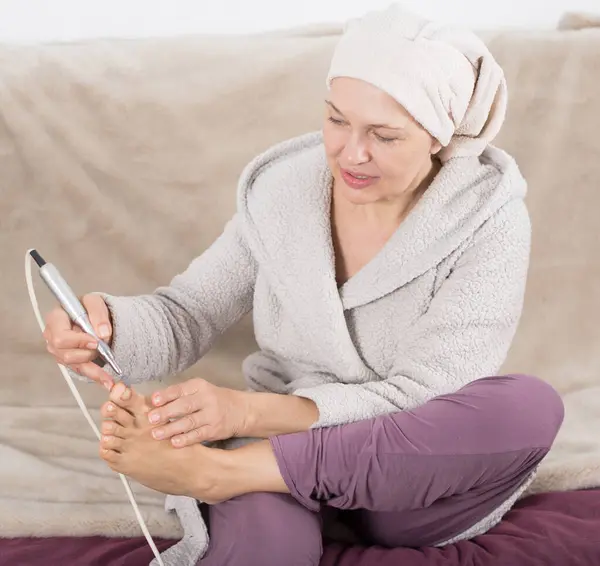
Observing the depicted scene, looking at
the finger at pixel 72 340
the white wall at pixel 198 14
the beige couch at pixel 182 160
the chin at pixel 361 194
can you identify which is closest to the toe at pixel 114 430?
the finger at pixel 72 340

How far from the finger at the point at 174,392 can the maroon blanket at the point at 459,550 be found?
24 cm

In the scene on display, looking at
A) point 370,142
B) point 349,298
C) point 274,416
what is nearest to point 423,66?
point 370,142

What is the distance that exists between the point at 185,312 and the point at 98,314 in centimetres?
15

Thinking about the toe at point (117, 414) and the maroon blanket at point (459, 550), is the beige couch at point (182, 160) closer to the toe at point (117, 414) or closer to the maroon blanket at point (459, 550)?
the maroon blanket at point (459, 550)

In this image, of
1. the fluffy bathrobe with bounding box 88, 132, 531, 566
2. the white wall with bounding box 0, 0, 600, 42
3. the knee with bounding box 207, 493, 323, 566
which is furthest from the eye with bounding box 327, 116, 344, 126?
the white wall with bounding box 0, 0, 600, 42

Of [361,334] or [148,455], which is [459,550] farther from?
[148,455]

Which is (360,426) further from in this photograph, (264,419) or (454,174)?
(454,174)

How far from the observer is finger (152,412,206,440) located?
0.94 m

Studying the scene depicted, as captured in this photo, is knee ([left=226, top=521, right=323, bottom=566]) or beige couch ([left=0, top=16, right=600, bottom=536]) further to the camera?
beige couch ([left=0, top=16, right=600, bottom=536])

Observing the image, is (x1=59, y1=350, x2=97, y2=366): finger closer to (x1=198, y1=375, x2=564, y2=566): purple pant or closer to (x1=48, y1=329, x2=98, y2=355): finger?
(x1=48, y1=329, x2=98, y2=355): finger

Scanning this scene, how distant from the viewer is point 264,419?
101 centimetres

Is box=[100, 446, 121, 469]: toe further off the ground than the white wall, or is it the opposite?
the white wall

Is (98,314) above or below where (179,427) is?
above

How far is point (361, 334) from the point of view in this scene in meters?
1.12
